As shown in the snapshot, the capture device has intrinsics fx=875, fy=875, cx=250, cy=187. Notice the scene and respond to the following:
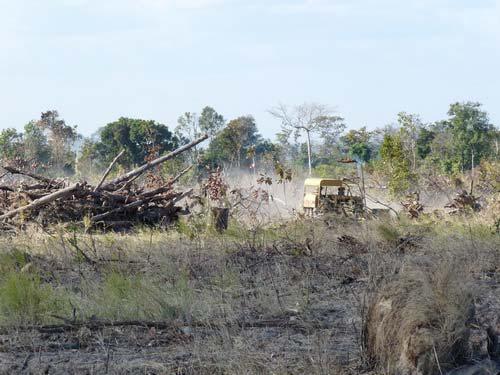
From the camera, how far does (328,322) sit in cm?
634

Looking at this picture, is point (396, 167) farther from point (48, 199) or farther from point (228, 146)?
point (228, 146)

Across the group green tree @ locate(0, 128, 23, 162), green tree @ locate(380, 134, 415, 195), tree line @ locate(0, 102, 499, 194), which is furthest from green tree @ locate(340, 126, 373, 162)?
green tree @ locate(0, 128, 23, 162)

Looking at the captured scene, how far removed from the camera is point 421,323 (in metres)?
4.71

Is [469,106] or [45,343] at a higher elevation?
[469,106]

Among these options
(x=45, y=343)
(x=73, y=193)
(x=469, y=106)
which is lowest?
(x=45, y=343)

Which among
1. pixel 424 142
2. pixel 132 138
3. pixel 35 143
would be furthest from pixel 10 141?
pixel 424 142

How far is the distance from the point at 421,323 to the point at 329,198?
11470 millimetres

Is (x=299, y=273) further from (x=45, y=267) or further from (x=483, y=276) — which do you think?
(x=45, y=267)

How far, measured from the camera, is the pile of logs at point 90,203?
12594mm

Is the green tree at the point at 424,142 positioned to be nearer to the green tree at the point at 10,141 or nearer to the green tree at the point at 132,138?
the green tree at the point at 132,138

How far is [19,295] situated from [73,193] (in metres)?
6.30

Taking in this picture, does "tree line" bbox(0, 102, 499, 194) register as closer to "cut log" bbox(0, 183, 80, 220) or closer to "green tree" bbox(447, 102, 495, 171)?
"green tree" bbox(447, 102, 495, 171)

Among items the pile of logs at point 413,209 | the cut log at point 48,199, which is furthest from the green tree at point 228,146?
the cut log at point 48,199

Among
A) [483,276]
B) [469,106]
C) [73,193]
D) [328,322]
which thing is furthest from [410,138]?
[328,322]
